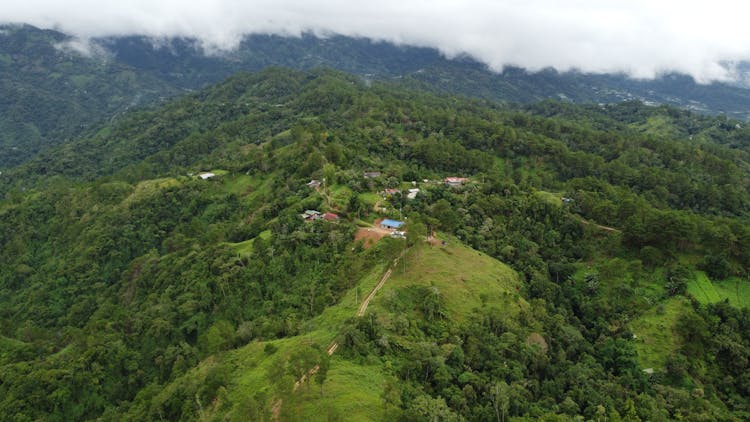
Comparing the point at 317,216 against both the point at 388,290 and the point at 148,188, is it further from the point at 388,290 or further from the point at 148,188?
the point at 148,188

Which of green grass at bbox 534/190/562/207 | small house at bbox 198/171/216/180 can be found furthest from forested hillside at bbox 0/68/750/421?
small house at bbox 198/171/216/180

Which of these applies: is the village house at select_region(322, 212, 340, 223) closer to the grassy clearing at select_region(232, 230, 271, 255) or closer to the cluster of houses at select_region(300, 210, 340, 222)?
the cluster of houses at select_region(300, 210, 340, 222)

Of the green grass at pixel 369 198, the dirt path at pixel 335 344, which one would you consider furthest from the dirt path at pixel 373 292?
the green grass at pixel 369 198

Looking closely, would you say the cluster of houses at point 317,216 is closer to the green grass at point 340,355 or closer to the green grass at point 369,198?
the green grass at point 369,198

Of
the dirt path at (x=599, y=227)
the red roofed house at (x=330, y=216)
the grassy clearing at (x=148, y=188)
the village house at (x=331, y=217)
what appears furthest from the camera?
the grassy clearing at (x=148, y=188)

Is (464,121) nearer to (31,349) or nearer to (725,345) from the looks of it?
(725,345)

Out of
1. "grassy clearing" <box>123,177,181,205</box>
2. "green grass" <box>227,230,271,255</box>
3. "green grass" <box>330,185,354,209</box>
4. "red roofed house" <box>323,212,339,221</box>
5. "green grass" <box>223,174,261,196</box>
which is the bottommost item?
"grassy clearing" <box>123,177,181,205</box>
